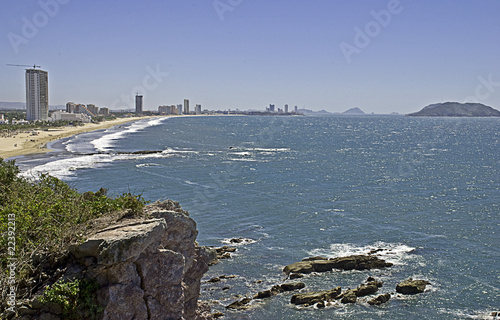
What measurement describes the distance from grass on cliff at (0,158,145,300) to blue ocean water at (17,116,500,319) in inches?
310

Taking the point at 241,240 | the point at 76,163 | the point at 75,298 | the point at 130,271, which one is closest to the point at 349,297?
the point at 241,240

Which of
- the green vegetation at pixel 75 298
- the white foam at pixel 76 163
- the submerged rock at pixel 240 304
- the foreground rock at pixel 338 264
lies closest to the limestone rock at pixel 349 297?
the foreground rock at pixel 338 264

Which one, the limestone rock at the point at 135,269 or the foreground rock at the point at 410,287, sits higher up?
the limestone rock at the point at 135,269

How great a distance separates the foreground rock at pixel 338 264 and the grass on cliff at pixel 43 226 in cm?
1331

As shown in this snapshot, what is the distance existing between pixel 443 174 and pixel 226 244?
131 feet

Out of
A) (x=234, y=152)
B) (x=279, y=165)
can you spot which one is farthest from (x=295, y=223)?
(x=234, y=152)

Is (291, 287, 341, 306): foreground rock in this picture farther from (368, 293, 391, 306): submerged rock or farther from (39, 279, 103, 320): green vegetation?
(39, 279, 103, 320): green vegetation

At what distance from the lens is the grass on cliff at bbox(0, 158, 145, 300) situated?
447 inches

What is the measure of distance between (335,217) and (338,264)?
1045 centimetres

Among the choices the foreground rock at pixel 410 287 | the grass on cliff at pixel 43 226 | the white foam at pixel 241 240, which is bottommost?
the foreground rock at pixel 410 287

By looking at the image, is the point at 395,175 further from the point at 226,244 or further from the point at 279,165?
the point at 226,244

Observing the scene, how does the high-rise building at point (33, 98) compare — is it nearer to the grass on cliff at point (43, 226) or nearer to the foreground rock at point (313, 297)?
the grass on cliff at point (43, 226)

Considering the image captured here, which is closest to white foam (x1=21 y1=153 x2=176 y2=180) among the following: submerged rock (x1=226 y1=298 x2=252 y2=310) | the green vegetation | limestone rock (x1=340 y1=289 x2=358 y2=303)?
submerged rock (x1=226 y1=298 x2=252 y2=310)

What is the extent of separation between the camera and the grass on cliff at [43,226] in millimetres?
11344
